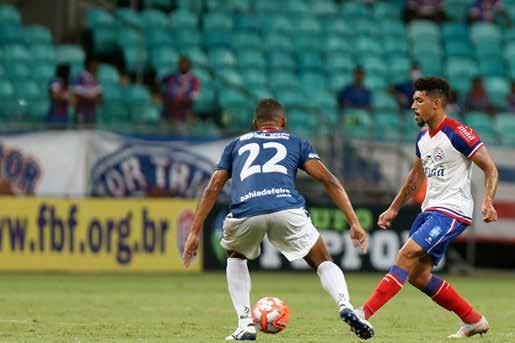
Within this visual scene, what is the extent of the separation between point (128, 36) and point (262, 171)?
15.1 metres

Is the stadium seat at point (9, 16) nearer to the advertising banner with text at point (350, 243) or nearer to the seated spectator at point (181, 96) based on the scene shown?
the seated spectator at point (181, 96)

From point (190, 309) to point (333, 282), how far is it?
4.17 m

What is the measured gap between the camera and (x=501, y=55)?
27562 millimetres

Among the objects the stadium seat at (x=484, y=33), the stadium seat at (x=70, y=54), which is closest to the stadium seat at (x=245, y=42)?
the stadium seat at (x=70, y=54)

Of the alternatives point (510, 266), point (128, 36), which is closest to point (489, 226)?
point (510, 266)

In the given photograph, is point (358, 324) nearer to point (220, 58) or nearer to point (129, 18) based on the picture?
point (220, 58)

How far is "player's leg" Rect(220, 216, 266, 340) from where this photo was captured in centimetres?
976

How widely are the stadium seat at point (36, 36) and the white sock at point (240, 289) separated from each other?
14.7m

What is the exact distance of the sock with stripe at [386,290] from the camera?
10.1 m

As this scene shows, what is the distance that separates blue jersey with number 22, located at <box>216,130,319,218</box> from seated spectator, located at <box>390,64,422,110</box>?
15.0 meters

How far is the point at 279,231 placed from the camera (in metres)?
9.80

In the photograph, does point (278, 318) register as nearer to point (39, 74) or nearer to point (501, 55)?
point (39, 74)

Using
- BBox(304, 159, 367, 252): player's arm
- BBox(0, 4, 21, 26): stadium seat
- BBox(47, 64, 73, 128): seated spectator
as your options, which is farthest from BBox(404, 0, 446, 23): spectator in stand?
BBox(304, 159, 367, 252): player's arm

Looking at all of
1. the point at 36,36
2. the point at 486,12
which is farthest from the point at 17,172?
the point at 486,12
